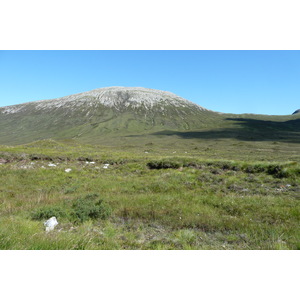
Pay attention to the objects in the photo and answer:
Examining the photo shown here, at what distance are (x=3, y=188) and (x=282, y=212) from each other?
659 inches

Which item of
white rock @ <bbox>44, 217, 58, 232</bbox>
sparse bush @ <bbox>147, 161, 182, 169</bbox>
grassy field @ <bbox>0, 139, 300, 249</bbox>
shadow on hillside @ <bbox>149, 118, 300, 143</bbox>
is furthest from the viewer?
shadow on hillside @ <bbox>149, 118, 300, 143</bbox>

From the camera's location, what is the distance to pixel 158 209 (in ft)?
31.4

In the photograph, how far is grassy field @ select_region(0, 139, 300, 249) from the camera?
5977 mm

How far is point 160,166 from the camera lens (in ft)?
69.7

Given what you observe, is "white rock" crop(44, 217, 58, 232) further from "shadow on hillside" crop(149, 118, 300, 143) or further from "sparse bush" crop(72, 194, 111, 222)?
"shadow on hillside" crop(149, 118, 300, 143)

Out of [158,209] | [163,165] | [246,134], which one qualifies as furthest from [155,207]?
[246,134]

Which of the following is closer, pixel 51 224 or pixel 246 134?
pixel 51 224

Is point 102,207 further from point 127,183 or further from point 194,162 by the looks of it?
point 194,162

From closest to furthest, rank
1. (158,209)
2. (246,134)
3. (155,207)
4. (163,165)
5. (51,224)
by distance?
(51,224), (158,209), (155,207), (163,165), (246,134)

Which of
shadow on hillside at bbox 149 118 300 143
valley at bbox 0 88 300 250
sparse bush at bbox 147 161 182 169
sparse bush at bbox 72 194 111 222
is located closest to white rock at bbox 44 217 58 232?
valley at bbox 0 88 300 250

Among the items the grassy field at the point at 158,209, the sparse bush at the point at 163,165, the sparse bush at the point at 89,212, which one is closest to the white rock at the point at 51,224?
the grassy field at the point at 158,209

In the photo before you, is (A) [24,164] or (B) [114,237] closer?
(B) [114,237]

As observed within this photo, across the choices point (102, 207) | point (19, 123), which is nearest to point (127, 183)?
point (102, 207)

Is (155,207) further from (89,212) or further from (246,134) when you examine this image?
(246,134)
